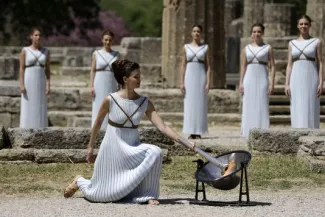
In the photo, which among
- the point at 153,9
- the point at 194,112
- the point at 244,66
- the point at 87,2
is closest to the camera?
the point at 244,66

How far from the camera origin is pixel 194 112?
18562 mm

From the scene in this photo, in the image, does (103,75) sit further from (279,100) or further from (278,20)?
(278,20)

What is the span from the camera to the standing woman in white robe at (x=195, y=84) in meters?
17.9

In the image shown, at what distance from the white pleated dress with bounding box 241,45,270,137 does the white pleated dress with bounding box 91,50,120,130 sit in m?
1.93

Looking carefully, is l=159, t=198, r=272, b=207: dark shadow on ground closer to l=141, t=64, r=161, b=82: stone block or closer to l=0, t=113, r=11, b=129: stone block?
l=0, t=113, r=11, b=129: stone block

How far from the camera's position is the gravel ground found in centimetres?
1083

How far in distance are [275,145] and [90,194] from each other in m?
4.12

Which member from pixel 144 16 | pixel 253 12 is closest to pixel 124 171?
pixel 253 12

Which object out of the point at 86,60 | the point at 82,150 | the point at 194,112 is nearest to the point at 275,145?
the point at 82,150

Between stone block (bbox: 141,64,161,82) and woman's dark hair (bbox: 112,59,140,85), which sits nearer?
woman's dark hair (bbox: 112,59,140,85)

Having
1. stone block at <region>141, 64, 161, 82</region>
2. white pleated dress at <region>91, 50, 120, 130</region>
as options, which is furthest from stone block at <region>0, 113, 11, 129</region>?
stone block at <region>141, 64, 161, 82</region>

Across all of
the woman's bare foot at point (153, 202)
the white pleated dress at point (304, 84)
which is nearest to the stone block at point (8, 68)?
the white pleated dress at point (304, 84)

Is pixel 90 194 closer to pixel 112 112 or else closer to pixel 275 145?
pixel 112 112

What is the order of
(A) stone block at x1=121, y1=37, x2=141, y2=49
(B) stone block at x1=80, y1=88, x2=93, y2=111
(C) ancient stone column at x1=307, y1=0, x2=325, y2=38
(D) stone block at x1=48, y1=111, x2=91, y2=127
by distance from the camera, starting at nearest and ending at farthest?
(D) stone block at x1=48, y1=111, x2=91, y2=127
(B) stone block at x1=80, y1=88, x2=93, y2=111
(C) ancient stone column at x1=307, y1=0, x2=325, y2=38
(A) stone block at x1=121, y1=37, x2=141, y2=49
